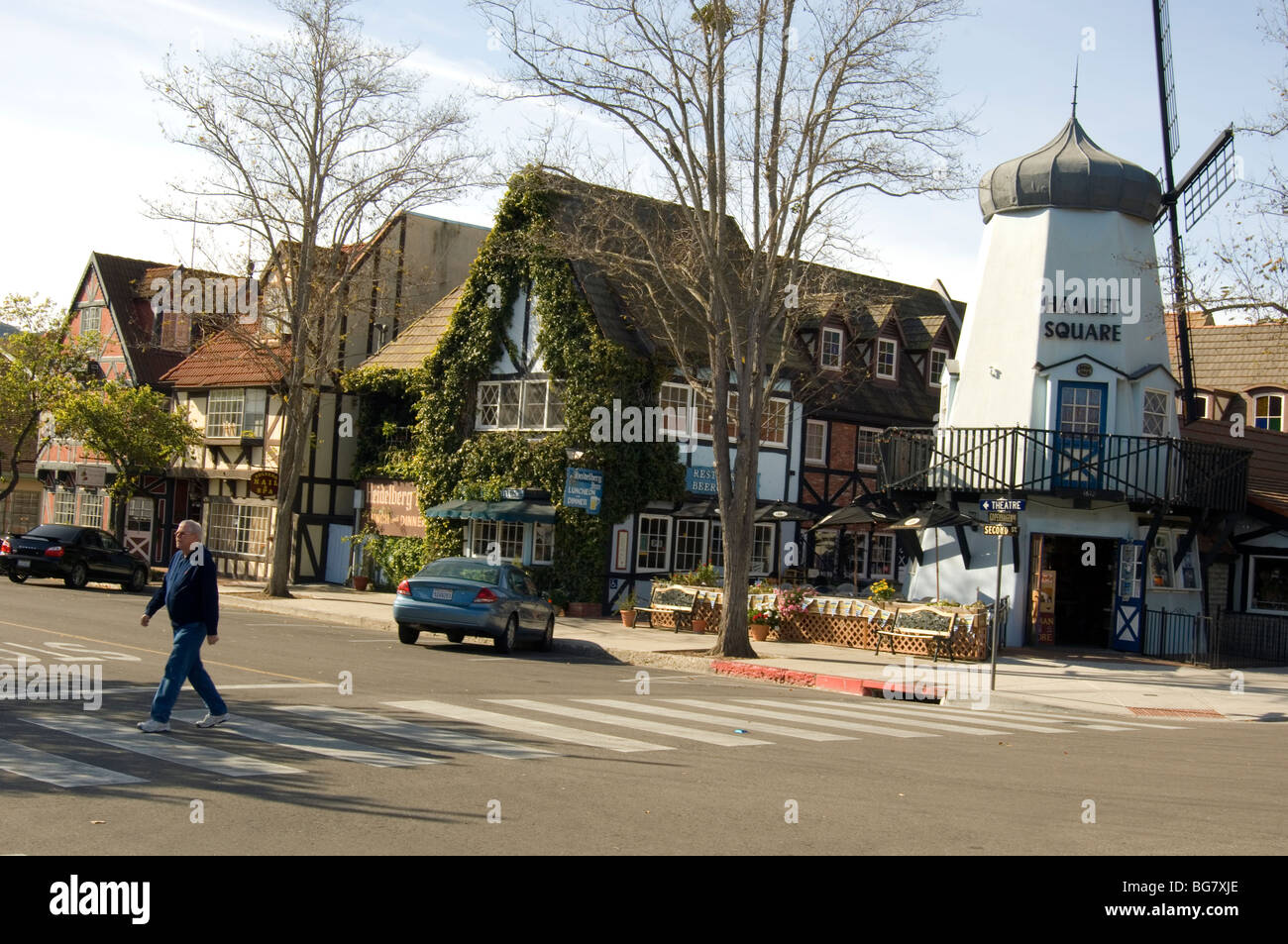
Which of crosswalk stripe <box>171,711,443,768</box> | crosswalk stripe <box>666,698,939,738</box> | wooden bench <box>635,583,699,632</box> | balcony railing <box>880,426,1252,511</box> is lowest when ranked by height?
crosswalk stripe <box>666,698,939,738</box>

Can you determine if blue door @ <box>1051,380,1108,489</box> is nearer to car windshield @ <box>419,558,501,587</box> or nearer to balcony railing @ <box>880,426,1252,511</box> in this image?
A: balcony railing @ <box>880,426,1252,511</box>

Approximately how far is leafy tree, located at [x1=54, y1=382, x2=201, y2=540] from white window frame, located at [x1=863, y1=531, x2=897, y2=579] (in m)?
21.7

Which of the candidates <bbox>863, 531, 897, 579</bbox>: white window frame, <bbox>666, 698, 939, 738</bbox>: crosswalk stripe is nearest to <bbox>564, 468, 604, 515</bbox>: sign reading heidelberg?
<bbox>863, 531, 897, 579</bbox>: white window frame

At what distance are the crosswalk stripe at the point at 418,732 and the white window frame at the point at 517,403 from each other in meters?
20.0

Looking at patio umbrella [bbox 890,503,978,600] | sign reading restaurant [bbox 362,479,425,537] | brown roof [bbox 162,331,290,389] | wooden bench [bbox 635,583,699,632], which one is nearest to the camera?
patio umbrella [bbox 890,503,978,600]

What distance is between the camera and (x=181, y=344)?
4847cm

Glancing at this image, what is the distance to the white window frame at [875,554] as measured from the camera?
38.6m

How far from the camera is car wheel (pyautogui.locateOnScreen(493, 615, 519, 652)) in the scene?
71.4 ft

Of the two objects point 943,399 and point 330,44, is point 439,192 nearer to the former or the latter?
point 330,44

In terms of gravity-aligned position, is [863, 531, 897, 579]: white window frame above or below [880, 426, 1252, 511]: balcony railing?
below

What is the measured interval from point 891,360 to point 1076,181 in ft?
40.9

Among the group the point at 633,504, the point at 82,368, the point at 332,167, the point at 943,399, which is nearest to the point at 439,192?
the point at 332,167

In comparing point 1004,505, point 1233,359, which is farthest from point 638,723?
point 1233,359

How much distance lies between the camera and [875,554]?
38.9 m
